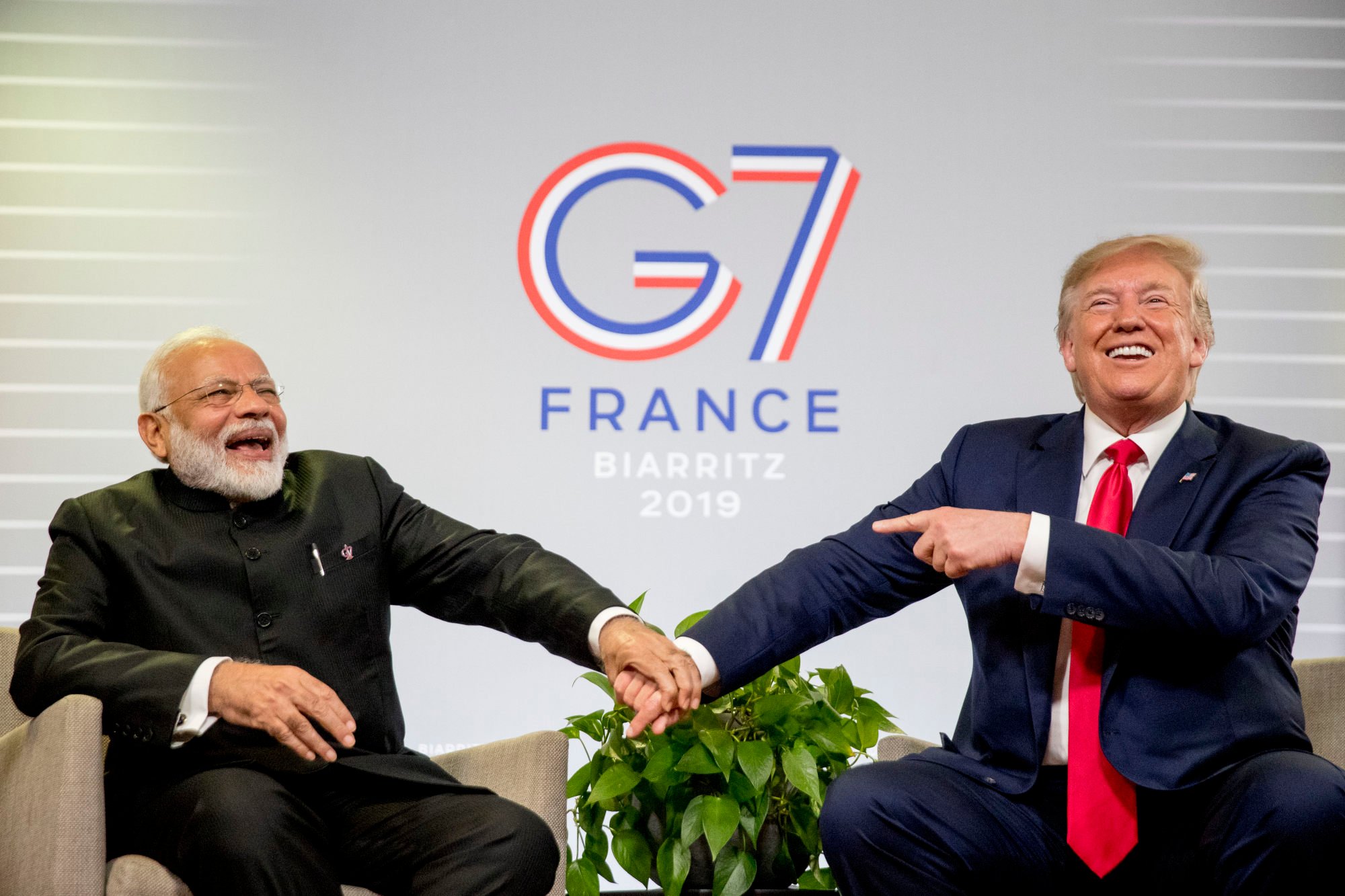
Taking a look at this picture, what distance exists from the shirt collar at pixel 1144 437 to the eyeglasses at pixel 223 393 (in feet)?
5.48

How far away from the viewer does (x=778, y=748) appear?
279 centimetres

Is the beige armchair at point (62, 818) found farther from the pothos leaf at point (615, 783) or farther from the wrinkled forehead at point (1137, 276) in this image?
the wrinkled forehead at point (1137, 276)

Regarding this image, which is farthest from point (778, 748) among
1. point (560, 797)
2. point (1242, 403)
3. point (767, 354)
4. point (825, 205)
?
point (1242, 403)

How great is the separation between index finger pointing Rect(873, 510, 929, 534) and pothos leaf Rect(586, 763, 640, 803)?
2.70 feet

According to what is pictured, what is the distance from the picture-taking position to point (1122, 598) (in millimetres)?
2047

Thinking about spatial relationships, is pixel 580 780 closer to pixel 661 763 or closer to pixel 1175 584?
pixel 661 763

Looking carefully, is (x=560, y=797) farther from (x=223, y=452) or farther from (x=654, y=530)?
(x=654, y=530)

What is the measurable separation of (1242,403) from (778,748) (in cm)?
230

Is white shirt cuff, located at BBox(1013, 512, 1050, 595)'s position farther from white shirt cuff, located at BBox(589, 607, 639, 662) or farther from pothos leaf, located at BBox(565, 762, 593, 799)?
pothos leaf, located at BBox(565, 762, 593, 799)

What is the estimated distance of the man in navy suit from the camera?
2.05 m

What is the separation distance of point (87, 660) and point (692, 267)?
2.37 meters

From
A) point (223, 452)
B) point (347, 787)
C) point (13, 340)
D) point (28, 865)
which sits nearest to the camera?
point (28, 865)

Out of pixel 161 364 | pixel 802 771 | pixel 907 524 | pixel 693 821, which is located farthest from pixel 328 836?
pixel 907 524

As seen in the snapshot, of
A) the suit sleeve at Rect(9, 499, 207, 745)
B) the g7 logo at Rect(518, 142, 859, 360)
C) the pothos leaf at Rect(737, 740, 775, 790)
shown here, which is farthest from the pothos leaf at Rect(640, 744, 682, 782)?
the g7 logo at Rect(518, 142, 859, 360)
